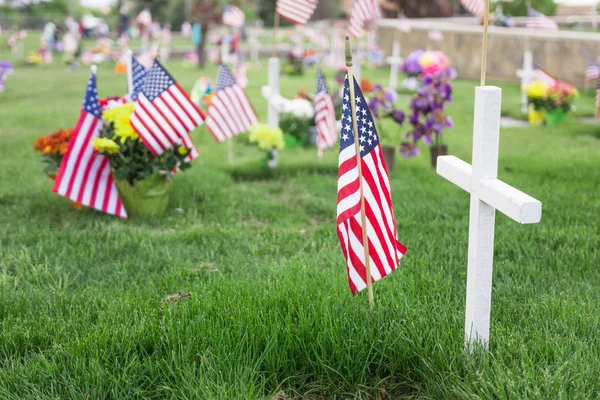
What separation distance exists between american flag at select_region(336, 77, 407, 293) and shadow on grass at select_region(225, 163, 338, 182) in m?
4.41

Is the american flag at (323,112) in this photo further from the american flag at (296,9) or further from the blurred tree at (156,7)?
Result: the blurred tree at (156,7)

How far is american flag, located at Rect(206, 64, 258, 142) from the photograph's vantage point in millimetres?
7320

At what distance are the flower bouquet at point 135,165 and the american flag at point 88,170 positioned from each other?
0.28 ft

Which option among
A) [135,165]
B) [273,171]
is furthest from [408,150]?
[135,165]

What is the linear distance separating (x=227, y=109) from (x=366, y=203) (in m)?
4.56

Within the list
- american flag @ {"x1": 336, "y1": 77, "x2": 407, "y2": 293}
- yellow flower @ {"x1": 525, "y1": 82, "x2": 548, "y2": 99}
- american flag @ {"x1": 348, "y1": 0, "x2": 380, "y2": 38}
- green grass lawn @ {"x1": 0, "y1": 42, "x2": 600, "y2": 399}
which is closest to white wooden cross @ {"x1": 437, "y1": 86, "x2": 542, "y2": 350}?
green grass lawn @ {"x1": 0, "y1": 42, "x2": 600, "y2": 399}

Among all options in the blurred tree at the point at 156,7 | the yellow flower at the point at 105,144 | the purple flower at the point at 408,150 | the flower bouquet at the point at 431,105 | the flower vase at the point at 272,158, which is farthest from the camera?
the blurred tree at the point at 156,7

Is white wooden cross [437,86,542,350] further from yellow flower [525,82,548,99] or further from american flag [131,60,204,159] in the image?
yellow flower [525,82,548,99]

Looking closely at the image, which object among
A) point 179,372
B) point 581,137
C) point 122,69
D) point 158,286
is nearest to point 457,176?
point 179,372

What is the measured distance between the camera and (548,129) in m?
10.4

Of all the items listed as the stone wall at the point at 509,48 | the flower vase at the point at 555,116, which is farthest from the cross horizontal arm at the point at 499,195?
the stone wall at the point at 509,48

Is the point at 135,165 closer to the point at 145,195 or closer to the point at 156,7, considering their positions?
the point at 145,195

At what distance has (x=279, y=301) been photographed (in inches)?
133

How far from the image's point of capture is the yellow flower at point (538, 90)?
10.5m
